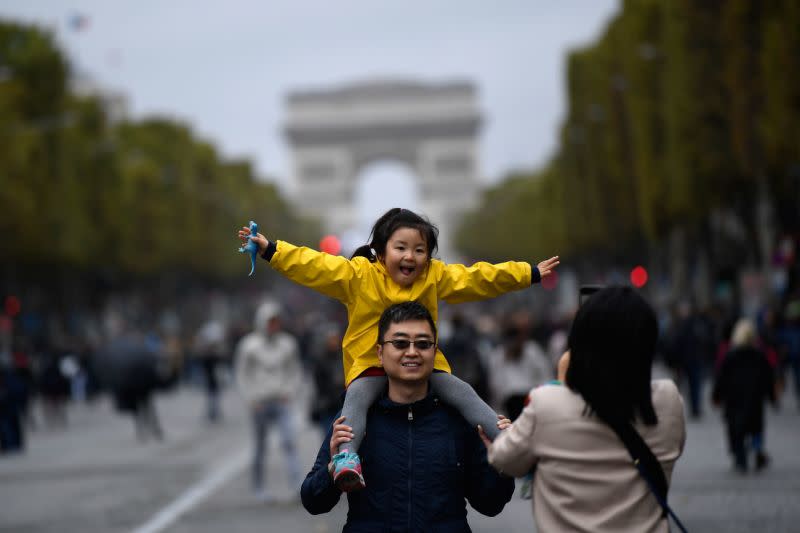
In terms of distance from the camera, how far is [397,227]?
5.18 metres

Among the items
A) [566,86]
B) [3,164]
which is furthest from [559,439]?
[566,86]

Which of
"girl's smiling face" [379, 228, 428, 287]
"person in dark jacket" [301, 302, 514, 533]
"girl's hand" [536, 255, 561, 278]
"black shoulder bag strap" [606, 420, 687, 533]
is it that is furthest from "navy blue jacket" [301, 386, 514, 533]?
"black shoulder bag strap" [606, 420, 687, 533]

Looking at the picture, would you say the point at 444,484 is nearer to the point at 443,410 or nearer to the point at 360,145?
the point at 443,410

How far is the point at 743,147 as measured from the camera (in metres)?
30.5

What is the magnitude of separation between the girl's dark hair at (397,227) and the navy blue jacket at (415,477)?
0.50 m

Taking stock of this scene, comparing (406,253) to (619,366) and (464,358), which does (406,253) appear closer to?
(619,366)

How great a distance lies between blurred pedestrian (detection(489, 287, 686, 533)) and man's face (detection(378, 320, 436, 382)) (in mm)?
647

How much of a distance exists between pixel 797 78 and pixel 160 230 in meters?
37.5

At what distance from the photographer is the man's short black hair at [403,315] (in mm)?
5000

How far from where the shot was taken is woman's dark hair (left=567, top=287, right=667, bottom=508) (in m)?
4.33

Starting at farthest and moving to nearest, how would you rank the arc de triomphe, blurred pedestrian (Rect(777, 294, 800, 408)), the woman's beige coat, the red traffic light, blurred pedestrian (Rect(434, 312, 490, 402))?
the arc de triomphe < blurred pedestrian (Rect(777, 294, 800, 408)) < the red traffic light < blurred pedestrian (Rect(434, 312, 490, 402)) < the woman's beige coat

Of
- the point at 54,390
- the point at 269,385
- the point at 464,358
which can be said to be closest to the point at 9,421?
the point at 54,390

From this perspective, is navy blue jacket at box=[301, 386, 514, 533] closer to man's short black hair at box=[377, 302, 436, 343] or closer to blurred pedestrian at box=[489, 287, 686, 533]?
man's short black hair at box=[377, 302, 436, 343]

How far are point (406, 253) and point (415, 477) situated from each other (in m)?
0.71
